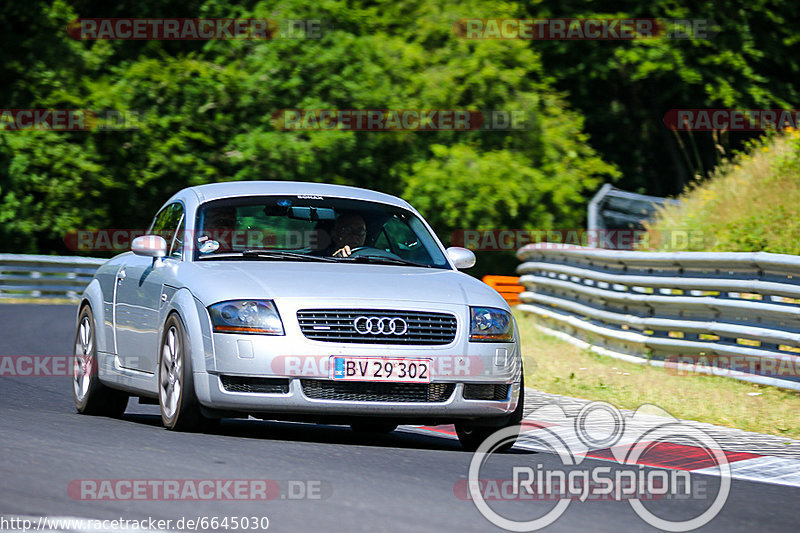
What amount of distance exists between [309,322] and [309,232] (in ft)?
4.79

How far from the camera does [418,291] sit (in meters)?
8.34

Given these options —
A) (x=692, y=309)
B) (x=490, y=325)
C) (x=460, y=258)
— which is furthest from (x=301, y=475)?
(x=692, y=309)

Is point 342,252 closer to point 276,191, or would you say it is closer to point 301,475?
point 276,191

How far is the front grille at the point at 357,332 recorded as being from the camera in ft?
26.1

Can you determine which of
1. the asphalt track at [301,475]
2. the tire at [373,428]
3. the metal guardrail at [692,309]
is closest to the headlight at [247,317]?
the asphalt track at [301,475]

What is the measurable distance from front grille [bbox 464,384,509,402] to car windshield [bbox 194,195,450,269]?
1.29m

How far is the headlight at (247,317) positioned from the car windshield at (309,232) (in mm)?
998

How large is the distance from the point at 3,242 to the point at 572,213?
43.3 feet

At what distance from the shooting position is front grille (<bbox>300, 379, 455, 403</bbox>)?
7.92 m

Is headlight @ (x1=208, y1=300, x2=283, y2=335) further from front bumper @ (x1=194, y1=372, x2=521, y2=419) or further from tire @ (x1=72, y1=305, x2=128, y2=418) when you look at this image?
tire @ (x1=72, y1=305, x2=128, y2=418)

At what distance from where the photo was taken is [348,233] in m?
9.39

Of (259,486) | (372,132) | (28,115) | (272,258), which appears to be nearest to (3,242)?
(28,115)

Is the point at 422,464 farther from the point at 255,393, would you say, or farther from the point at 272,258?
the point at 272,258

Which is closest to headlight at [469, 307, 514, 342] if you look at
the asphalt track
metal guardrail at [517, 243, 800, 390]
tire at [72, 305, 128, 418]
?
the asphalt track
